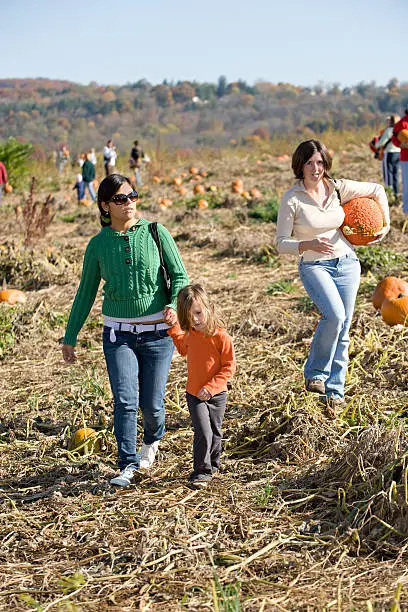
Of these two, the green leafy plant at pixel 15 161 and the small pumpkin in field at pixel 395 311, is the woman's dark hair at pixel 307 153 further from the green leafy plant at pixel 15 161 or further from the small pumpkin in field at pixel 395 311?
the green leafy plant at pixel 15 161

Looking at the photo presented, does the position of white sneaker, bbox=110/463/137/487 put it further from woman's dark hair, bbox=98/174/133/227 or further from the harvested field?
woman's dark hair, bbox=98/174/133/227

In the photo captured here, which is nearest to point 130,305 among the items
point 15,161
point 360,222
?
point 360,222

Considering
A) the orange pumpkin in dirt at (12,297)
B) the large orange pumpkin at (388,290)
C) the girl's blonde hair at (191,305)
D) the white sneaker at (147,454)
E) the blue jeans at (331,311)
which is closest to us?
the girl's blonde hair at (191,305)

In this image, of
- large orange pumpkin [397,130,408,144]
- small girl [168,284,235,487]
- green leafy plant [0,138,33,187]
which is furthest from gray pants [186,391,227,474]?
green leafy plant [0,138,33,187]

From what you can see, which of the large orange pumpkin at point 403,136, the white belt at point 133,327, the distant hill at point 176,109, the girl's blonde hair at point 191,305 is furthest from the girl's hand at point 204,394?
the distant hill at point 176,109

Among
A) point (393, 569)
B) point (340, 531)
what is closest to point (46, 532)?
point (340, 531)

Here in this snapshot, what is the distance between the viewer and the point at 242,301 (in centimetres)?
782

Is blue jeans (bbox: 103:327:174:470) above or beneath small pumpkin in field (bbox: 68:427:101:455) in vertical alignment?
above

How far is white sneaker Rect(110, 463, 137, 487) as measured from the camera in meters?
4.11

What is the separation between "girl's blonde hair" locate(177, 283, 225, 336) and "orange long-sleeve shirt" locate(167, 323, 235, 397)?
59 millimetres

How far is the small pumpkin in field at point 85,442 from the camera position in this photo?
4.70m

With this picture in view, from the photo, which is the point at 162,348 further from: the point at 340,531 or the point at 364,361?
the point at 364,361

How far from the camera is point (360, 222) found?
4848 millimetres

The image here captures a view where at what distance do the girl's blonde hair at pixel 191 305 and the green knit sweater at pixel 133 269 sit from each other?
0.52 feet
